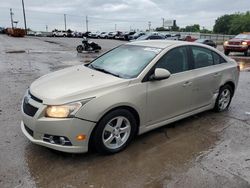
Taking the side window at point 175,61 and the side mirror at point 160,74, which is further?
the side window at point 175,61

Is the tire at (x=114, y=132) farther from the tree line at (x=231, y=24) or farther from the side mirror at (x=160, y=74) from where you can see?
the tree line at (x=231, y=24)

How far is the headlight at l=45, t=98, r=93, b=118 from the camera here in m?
3.53

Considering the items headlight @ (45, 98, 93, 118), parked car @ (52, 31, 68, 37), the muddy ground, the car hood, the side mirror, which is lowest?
parked car @ (52, 31, 68, 37)

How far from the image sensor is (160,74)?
422 cm

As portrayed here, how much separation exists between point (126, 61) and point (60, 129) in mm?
1737

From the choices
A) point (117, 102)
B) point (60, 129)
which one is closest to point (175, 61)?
point (117, 102)

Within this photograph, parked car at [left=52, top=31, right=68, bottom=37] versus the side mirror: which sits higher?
the side mirror

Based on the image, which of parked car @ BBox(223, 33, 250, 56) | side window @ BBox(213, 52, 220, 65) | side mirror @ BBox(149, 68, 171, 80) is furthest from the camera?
parked car @ BBox(223, 33, 250, 56)

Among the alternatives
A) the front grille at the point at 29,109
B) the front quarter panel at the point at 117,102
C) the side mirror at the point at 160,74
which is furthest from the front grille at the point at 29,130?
the side mirror at the point at 160,74

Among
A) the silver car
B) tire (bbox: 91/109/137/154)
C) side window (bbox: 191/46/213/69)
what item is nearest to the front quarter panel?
the silver car

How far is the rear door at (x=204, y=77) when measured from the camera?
16.5 feet

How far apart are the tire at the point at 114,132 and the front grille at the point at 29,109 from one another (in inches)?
32.8

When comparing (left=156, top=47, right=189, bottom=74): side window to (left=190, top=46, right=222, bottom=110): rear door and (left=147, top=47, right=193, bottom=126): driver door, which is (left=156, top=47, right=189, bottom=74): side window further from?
(left=190, top=46, right=222, bottom=110): rear door

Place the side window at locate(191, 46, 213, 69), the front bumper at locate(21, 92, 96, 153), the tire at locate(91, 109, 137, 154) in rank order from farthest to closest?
the side window at locate(191, 46, 213, 69) → the tire at locate(91, 109, 137, 154) → the front bumper at locate(21, 92, 96, 153)
